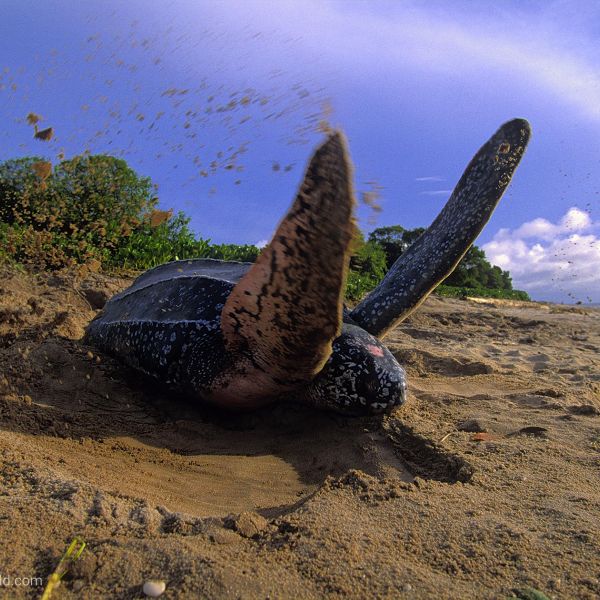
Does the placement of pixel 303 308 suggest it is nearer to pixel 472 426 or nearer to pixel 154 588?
pixel 154 588

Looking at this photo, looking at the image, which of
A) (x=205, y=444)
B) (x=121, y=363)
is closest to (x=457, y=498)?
(x=205, y=444)

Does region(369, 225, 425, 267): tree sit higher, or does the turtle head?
region(369, 225, 425, 267): tree

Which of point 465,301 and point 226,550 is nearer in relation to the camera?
point 226,550

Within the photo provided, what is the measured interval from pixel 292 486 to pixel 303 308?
0.74m

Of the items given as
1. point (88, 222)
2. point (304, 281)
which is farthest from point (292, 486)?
point (88, 222)

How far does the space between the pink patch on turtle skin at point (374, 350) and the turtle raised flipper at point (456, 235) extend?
0.49 metres

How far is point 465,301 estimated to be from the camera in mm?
8594

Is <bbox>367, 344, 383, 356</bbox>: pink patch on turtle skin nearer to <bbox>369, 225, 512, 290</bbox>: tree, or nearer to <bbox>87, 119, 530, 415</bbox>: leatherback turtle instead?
<bbox>87, 119, 530, 415</bbox>: leatherback turtle

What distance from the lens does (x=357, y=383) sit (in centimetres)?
229

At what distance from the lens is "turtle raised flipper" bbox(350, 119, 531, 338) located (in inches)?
112

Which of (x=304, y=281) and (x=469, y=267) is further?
(x=469, y=267)

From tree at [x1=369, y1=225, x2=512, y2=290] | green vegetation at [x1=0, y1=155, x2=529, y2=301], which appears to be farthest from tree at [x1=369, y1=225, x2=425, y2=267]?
green vegetation at [x1=0, y1=155, x2=529, y2=301]

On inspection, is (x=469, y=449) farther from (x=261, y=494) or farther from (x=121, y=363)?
(x=121, y=363)

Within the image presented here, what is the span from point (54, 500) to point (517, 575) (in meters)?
1.23
